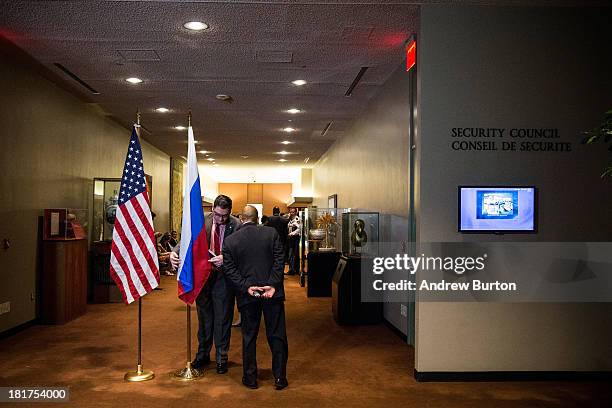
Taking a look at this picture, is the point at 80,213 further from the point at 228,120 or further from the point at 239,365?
the point at 239,365

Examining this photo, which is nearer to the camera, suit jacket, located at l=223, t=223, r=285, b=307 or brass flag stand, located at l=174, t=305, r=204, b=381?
suit jacket, located at l=223, t=223, r=285, b=307

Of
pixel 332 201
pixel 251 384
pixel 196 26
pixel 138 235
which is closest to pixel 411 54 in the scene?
pixel 196 26

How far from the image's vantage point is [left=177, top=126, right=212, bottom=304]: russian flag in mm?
5129

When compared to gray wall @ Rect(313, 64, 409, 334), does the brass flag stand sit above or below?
below

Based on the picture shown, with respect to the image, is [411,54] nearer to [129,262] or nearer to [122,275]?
[129,262]

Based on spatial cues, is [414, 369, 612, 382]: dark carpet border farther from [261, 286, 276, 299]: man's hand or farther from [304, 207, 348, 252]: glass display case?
[304, 207, 348, 252]: glass display case

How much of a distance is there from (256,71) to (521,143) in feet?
11.5

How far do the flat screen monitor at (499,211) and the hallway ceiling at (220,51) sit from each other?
5.68ft

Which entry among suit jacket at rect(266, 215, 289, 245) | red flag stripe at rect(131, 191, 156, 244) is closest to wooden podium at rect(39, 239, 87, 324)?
red flag stripe at rect(131, 191, 156, 244)

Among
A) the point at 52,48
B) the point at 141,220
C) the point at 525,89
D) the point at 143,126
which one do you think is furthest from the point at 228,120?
the point at 525,89

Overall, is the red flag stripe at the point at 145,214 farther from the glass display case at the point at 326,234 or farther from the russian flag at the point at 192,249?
the glass display case at the point at 326,234

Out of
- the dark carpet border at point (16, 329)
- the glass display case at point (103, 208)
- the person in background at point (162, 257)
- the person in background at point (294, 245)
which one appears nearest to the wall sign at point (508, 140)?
the dark carpet border at point (16, 329)

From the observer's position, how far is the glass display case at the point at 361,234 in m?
8.36

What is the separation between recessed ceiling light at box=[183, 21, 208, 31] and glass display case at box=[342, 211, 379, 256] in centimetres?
374
